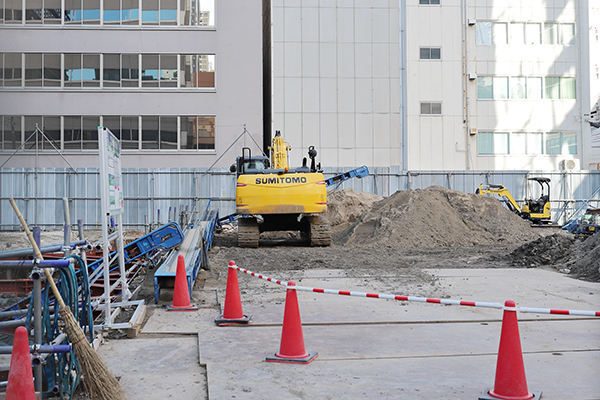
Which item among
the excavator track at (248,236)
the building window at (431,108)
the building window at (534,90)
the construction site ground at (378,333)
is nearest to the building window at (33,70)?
the excavator track at (248,236)

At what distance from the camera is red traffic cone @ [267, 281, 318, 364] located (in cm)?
576

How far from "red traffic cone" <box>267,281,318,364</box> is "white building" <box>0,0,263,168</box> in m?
24.1

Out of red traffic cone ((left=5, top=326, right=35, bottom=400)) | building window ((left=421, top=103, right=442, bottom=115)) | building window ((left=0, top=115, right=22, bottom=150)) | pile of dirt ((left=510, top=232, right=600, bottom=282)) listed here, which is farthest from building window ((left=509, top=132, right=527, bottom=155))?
red traffic cone ((left=5, top=326, right=35, bottom=400))

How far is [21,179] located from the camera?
26875 millimetres

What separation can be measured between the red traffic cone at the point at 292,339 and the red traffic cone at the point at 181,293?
2907mm

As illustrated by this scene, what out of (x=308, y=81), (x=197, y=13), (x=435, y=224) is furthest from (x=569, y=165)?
(x=197, y=13)

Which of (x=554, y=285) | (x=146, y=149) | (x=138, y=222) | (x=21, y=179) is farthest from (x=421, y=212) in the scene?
(x=21, y=179)

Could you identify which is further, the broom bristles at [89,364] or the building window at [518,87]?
the building window at [518,87]

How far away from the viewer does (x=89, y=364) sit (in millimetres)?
4516

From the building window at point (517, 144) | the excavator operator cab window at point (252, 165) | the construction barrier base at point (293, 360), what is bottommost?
the construction barrier base at point (293, 360)

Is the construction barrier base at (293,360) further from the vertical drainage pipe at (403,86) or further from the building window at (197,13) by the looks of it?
the vertical drainage pipe at (403,86)

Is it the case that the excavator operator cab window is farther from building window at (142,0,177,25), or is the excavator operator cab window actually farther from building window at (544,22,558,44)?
building window at (544,22,558,44)

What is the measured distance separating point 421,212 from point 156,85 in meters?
16.4

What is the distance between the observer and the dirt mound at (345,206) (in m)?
25.6
